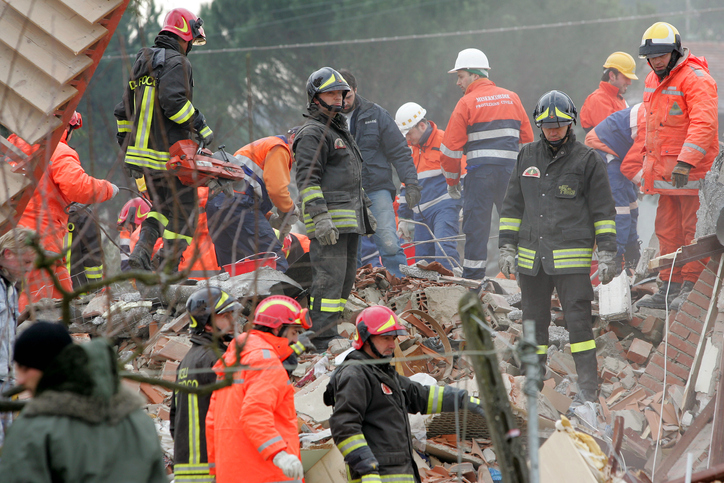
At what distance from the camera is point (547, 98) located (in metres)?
6.13

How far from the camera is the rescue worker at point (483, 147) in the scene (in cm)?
891

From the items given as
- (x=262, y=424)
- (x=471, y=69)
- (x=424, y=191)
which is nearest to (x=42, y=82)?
(x=262, y=424)

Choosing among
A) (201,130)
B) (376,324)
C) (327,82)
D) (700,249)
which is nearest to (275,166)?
(201,130)

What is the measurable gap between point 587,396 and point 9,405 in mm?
4908

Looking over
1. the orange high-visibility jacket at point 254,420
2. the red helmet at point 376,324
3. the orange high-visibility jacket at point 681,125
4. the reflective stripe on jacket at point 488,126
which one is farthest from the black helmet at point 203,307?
the reflective stripe on jacket at point 488,126

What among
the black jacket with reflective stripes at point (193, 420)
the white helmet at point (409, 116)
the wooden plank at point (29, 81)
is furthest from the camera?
the white helmet at point (409, 116)

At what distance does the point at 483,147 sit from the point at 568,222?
9.80ft

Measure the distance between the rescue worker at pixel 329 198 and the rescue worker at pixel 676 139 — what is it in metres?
2.81

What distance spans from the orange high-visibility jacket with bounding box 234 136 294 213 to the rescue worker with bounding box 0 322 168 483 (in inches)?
207

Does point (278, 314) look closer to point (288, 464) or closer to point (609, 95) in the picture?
point (288, 464)

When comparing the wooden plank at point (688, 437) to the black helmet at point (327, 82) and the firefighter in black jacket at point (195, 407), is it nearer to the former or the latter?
the firefighter in black jacket at point (195, 407)

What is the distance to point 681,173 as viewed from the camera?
686 centimetres

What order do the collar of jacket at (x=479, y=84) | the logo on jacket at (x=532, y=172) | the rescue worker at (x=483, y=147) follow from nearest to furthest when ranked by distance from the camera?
the logo on jacket at (x=532, y=172), the rescue worker at (x=483, y=147), the collar of jacket at (x=479, y=84)

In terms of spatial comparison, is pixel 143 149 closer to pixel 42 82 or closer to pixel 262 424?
pixel 42 82
